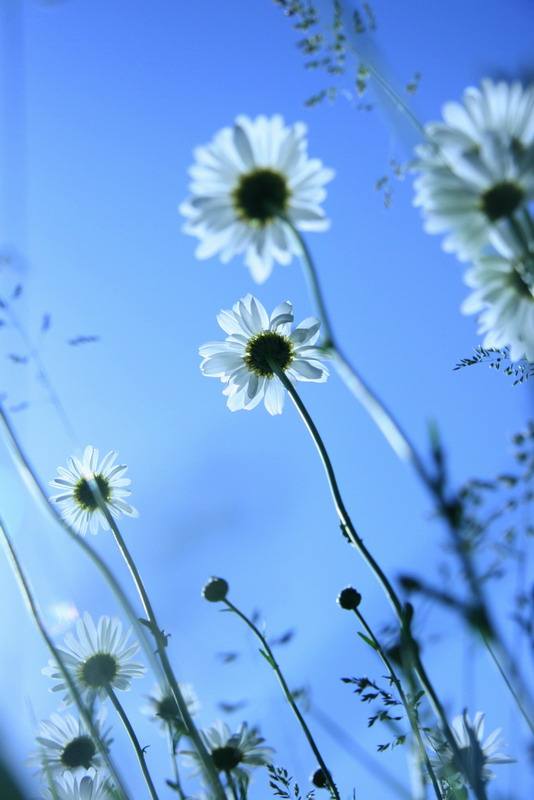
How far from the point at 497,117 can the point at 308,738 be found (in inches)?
59.5

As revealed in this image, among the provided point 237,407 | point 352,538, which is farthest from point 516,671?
point 237,407

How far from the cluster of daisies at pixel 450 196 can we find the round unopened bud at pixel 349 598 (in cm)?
96

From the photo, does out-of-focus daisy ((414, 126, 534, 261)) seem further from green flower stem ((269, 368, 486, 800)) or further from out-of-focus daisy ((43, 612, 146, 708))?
out-of-focus daisy ((43, 612, 146, 708))

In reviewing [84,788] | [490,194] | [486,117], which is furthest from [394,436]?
[84,788]

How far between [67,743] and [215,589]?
725 millimetres

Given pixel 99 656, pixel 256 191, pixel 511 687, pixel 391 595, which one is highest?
pixel 256 191

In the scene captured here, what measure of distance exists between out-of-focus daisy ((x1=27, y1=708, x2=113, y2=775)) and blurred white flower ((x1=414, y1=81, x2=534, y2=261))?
1882mm

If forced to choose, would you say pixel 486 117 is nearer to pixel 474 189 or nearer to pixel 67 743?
pixel 474 189

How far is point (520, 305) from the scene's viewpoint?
1.51 meters

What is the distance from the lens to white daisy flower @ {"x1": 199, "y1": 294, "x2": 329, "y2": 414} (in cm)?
282

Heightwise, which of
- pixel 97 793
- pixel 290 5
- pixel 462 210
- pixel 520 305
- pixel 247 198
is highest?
pixel 290 5

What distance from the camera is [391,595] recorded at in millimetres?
1432

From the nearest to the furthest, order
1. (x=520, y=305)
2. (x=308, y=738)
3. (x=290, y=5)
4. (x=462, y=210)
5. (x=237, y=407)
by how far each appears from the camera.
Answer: (x=462, y=210) → (x=520, y=305) → (x=290, y=5) → (x=308, y=738) → (x=237, y=407)

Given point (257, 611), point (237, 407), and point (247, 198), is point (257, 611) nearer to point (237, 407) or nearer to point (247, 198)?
A: point (237, 407)
